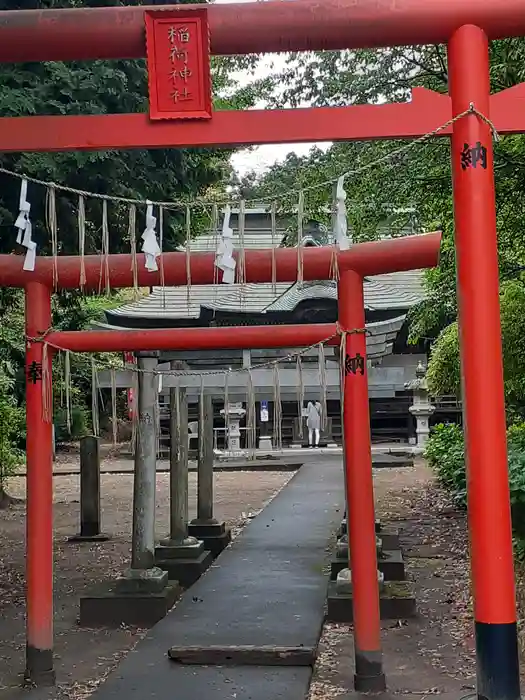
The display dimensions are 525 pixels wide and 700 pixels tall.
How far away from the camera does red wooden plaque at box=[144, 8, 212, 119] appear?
A: 4.08 metres

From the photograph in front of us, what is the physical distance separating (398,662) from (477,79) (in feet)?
13.2

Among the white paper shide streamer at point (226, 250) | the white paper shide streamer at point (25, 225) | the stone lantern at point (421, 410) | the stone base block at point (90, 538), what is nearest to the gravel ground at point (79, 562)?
the stone base block at point (90, 538)

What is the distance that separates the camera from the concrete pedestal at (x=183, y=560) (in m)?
8.71

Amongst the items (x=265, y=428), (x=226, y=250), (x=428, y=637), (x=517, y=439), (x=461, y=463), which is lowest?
(x=428, y=637)

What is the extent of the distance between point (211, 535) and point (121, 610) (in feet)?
11.6

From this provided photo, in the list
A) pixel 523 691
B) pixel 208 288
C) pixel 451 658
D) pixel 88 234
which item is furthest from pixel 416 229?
pixel 208 288

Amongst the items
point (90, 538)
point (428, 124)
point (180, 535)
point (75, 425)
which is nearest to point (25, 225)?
point (428, 124)

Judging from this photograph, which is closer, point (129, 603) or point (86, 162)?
point (86, 162)

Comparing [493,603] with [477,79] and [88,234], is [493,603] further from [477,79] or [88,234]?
[88,234]

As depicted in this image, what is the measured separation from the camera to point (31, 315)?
5.72m

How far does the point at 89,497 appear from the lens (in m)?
11.6

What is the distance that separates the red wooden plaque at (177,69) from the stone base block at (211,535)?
727 centimetres

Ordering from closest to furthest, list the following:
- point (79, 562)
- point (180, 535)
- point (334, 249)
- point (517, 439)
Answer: point (334, 249), point (180, 535), point (517, 439), point (79, 562)

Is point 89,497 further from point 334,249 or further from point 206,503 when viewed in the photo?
point 334,249
